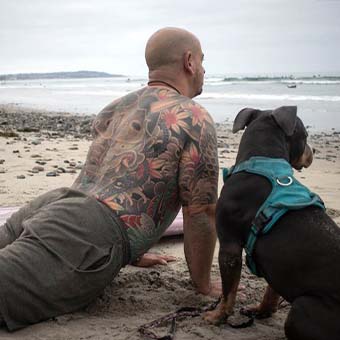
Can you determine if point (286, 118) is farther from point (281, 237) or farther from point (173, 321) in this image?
point (173, 321)

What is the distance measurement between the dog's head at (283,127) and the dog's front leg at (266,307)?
0.90 meters

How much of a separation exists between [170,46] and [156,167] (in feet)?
3.03

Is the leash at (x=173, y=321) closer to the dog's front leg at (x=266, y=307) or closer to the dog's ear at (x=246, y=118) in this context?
the dog's front leg at (x=266, y=307)

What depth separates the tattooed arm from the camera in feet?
11.9

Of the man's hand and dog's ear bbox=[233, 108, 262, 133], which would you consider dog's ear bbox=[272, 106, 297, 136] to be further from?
the man's hand

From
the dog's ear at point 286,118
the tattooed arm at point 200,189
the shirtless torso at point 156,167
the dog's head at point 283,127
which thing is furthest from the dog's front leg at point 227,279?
the dog's ear at point 286,118

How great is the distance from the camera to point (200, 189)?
365cm

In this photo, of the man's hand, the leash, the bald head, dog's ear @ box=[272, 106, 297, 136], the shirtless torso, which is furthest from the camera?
the man's hand

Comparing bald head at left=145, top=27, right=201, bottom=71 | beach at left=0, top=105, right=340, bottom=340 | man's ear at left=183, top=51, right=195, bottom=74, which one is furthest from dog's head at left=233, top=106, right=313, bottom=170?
beach at left=0, top=105, right=340, bottom=340

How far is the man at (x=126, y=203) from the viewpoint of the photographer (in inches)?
127

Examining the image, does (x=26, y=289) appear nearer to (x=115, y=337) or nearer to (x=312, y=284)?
(x=115, y=337)

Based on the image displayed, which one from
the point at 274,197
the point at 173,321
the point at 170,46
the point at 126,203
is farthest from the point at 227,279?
the point at 170,46

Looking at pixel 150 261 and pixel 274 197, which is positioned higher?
pixel 274 197

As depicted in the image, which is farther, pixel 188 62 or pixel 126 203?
pixel 188 62
